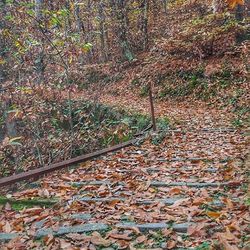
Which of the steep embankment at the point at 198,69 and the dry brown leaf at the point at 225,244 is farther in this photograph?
the steep embankment at the point at 198,69

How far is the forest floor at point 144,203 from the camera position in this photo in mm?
3326

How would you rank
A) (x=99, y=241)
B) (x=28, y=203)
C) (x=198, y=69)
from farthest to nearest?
(x=198, y=69) → (x=28, y=203) → (x=99, y=241)

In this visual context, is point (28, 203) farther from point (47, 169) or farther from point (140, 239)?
point (140, 239)

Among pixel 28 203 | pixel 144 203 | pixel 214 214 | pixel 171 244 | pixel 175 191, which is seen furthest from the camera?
pixel 175 191

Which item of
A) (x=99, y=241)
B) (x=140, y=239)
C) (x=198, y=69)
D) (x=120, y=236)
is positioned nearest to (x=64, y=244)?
(x=99, y=241)

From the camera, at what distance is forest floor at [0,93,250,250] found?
333 cm

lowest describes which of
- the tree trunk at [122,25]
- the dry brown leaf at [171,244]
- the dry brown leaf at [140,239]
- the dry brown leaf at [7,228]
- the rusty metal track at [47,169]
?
the dry brown leaf at [171,244]

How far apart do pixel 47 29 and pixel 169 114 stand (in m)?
4.12

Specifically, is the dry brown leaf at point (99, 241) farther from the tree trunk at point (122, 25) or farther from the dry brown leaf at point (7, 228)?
the tree trunk at point (122, 25)

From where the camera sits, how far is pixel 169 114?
34.7 feet

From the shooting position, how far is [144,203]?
13.8 ft

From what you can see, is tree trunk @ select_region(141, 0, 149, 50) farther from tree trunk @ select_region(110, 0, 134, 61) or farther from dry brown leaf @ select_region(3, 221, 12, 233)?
dry brown leaf @ select_region(3, 221, 12, 233)

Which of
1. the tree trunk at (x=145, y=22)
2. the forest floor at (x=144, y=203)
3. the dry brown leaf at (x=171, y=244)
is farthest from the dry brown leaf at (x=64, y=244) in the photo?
the tree trunk at (x=145, y=22)

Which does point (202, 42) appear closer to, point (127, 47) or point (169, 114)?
point (169, 114)
